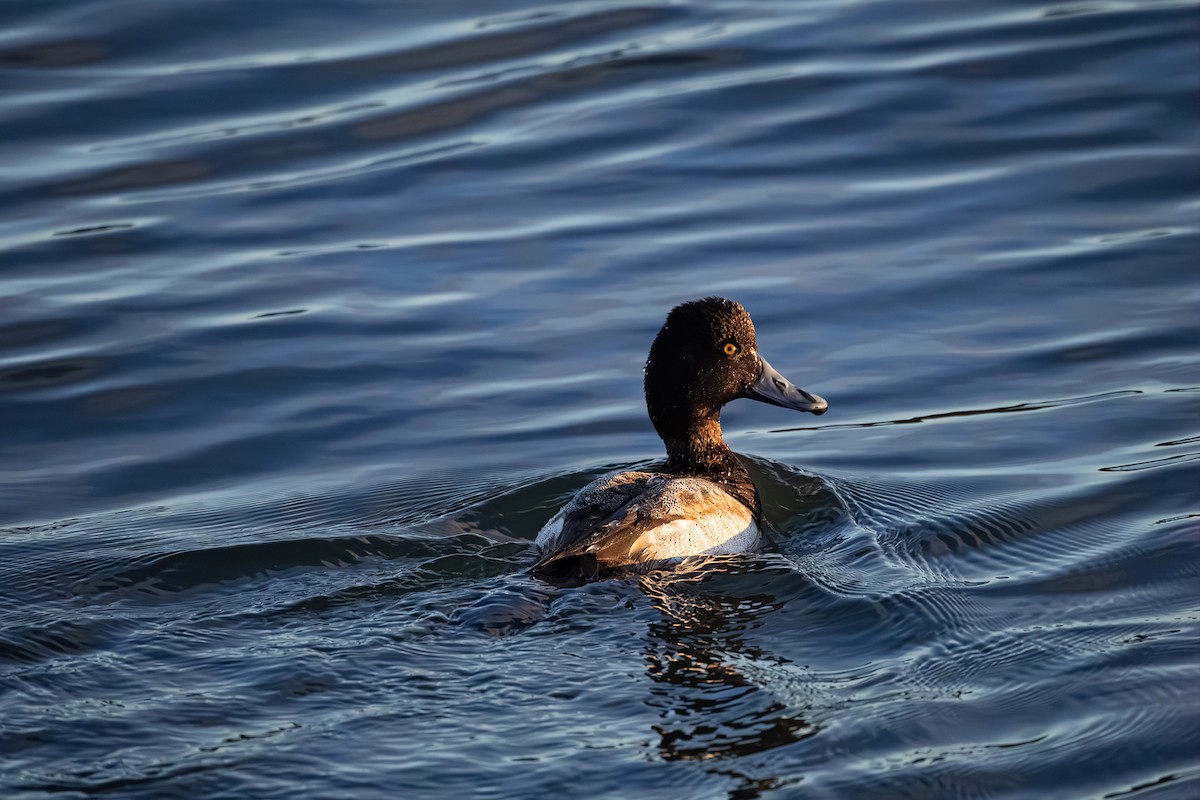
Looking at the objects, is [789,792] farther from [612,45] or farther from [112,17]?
[112,17]

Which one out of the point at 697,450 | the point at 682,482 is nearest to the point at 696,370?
the point at 697,450

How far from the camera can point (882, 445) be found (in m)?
9.95

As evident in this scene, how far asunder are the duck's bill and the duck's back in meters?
0.96

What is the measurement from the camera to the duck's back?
25.5 ft

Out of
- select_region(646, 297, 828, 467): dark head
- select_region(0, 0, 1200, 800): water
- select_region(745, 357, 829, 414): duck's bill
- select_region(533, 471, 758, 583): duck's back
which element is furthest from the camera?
select_region(745, 357, 829, 414): duck's bill

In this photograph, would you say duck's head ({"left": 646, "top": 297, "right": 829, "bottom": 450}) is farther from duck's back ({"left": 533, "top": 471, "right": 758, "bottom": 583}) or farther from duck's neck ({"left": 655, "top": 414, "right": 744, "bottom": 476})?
duck's back ({"left": 533, "top": 471, "right": 758, "bottom": 583})

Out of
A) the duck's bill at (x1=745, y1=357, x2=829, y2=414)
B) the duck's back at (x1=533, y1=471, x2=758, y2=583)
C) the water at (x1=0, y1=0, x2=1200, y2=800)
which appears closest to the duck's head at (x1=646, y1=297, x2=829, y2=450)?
the duck's bill at (x1=745, y1=357, x2=829, y2=414)

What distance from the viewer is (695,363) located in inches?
360

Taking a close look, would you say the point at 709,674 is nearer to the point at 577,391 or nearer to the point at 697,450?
the point at 697,450

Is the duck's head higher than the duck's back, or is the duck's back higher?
the duck's head

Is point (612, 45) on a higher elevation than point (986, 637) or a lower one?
higher

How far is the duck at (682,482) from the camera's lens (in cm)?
786

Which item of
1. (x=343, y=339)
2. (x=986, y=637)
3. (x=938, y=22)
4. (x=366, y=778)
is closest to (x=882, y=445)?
(x=986, y=637)

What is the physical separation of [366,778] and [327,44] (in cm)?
1268
